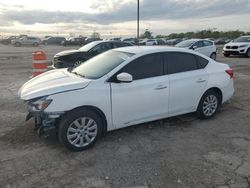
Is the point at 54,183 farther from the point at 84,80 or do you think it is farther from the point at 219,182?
the point at 219,182

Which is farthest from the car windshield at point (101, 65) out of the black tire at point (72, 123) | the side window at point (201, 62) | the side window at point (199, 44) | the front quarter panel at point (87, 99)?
the side window at point (199, 44)

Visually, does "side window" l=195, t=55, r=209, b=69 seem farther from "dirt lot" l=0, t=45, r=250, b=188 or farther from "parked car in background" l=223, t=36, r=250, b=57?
"parked car in background" l=223, t=36, r=250, b=57

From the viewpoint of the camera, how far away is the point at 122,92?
4.84 meters

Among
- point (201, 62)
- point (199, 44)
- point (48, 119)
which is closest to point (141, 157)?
point (48, 119)

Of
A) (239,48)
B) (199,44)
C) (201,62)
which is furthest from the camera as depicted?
(239,48)

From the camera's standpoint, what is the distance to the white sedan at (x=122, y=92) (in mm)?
4465

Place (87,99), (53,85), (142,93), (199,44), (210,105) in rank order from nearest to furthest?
(87,99) → (53,85) → (142,93) → (210,105) → (199,44)

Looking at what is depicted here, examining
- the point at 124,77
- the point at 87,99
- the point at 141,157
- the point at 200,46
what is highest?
the point at 124,77

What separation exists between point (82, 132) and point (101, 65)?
138 cm

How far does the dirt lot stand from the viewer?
3777 mm

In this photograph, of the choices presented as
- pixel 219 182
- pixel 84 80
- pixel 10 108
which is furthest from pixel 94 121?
pixel 10 108

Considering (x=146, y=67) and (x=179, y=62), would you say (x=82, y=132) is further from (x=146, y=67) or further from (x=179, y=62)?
(x=179, y=62)

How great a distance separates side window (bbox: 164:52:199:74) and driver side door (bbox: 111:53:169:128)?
0.56 ft

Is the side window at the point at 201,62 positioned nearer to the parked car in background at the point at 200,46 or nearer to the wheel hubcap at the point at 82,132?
the wheel hubcap at the point at 82,132
